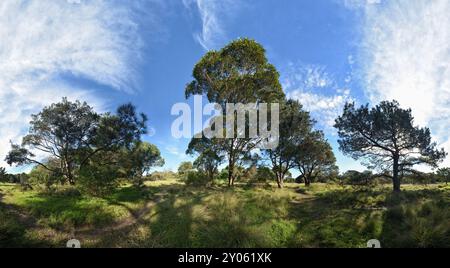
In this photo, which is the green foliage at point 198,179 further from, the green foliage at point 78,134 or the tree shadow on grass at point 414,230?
the tree shadow on grass at point 414,230

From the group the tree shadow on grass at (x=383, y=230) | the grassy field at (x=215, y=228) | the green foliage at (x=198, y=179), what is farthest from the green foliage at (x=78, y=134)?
the tree shadow on grass at (x=383, y=230)

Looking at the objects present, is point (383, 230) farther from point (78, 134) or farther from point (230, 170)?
point (78, 134)

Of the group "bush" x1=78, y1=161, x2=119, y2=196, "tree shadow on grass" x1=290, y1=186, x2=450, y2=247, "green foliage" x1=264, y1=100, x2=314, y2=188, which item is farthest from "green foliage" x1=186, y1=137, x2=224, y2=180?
"tree shadow on grass" x1=290, y1=186, x2=450, y2=247

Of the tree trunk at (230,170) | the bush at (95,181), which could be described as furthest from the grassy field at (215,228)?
the tree trunk at (230,170)

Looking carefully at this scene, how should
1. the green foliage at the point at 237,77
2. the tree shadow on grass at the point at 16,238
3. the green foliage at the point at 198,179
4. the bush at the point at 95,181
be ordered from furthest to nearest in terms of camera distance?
the green foliage at the point at 198,179, the green foliage at the point at 237,77, the bush at the point at 95,181, the tree shadow on grass at the point at 16,238

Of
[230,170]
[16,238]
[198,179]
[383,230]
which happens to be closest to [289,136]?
[230,170]

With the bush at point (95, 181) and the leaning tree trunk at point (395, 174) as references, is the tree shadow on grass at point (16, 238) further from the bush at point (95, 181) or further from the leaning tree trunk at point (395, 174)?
the leaning tree trunk at point (395, 174)

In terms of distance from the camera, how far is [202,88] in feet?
80.2

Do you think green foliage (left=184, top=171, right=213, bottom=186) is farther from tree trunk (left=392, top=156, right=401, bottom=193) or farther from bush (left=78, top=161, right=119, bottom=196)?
tree trunk (left=392, top=156, right=401, bottom=193)

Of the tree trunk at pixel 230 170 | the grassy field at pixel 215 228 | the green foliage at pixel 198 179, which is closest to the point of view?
the grassy field at pixel 215 228

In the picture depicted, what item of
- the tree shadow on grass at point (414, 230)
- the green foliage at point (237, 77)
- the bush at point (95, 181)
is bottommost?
the tree shadow on grass at point (414, 230)

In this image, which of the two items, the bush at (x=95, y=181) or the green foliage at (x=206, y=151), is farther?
the green foliage at (x=206, y=151)

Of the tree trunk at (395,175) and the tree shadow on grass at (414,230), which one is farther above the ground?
the tree trunk at (395,175)
